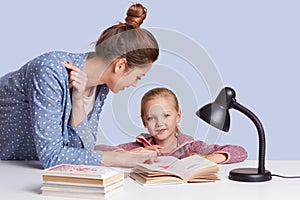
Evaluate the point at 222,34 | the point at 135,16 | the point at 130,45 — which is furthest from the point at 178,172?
the point at 222,34

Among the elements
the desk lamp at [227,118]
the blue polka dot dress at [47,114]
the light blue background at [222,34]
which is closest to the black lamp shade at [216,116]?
the desk lamp at [227,118]

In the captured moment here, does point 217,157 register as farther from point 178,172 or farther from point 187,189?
point 187,189

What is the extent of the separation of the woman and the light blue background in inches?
37.9

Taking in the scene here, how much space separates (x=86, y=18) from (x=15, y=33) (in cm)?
40

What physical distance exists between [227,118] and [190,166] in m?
0.21

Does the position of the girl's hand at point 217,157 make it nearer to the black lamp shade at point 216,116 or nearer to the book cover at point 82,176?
the black lamp shade at point 216,116

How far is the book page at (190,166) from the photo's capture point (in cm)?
211

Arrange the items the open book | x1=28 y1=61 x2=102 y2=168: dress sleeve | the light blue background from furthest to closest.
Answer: the light blue background → x1=28 y1=61 x2=102 y2=168: dress sleeve → the open book

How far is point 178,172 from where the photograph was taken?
83.9 inches

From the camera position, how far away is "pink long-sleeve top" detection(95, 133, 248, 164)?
7.70 feet

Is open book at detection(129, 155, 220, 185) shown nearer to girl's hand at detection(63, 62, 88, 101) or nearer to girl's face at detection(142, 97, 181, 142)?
girl's face at detection(142, 97, 181, 142)

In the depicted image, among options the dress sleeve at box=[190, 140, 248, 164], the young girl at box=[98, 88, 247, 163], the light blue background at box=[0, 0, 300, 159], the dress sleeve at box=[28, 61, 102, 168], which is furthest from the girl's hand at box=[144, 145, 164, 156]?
the light blue background at box=[0, 0, 300, 159]

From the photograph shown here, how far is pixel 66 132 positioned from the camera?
2.30 m

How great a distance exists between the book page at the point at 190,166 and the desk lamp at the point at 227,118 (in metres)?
0.09
